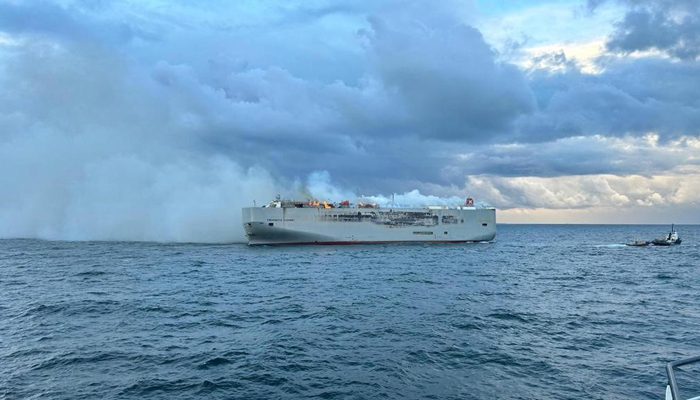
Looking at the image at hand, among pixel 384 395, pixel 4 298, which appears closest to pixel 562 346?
pixel 384 395

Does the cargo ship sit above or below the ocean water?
above

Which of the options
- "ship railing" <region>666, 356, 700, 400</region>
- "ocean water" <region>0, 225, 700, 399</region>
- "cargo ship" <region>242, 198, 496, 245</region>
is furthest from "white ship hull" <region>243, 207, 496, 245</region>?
"ship railing" <region>666, 356, 700, 400</region>

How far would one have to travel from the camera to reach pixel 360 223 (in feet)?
321

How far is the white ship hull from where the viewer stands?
3573 inches

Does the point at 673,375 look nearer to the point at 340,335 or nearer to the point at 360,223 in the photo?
the point at 340,335

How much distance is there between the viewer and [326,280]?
47188 mm

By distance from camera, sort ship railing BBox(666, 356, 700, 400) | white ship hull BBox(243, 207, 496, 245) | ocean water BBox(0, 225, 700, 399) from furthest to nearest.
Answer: white ship hull BBox(243, 207, 496, 245), ocean water BBox(0, 225, 700, 399), ship railing BBox(666, 356, 700, 400)

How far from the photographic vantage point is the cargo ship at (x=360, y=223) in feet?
298

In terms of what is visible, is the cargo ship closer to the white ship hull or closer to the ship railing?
the white ship hull

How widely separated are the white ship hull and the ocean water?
4085cm

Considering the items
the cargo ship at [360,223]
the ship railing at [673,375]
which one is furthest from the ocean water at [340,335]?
the cargo ship at [360,223]

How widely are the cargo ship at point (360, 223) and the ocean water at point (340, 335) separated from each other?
134 feet

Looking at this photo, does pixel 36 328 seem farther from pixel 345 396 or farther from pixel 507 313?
pixel 507 313

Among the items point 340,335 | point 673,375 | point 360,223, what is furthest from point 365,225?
point 673,375
